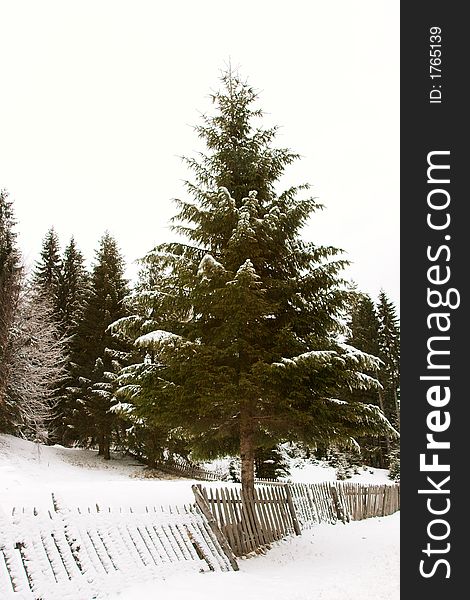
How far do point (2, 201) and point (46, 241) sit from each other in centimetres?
1891

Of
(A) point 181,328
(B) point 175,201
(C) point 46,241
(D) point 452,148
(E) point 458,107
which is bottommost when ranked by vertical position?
(A) point 181,328

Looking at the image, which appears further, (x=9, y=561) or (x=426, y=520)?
(x=9, y=561)

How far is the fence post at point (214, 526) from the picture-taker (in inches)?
347

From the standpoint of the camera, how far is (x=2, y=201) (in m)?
26.5

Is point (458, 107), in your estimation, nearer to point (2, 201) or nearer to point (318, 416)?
point (318, 416)

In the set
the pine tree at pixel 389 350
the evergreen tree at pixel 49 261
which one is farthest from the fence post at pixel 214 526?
the pine tree at pixel 389 350

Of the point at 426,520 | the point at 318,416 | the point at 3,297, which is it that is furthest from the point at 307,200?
the point at 3,297

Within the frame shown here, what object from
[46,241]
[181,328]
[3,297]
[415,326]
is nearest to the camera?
[415,326]

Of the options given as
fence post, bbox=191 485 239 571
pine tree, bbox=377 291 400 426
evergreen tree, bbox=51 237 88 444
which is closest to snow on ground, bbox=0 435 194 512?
fence post, bbox=191 485 239 571

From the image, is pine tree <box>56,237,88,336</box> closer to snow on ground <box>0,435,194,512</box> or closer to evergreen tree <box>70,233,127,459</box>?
evergreen tree <box>70,233,127,459</box>

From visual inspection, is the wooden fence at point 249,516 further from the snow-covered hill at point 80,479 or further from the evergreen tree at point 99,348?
the evergreen tree at point 99,348

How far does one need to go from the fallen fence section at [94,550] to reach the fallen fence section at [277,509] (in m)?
0.47

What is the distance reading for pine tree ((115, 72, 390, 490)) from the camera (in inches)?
411

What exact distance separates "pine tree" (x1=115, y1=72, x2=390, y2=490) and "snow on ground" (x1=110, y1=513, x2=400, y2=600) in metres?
1.95
